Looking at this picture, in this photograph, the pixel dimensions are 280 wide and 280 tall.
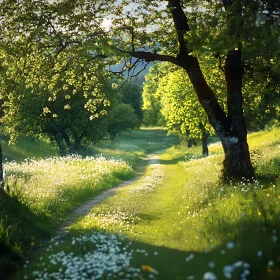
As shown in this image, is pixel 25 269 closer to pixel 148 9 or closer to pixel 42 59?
pixel 42 59

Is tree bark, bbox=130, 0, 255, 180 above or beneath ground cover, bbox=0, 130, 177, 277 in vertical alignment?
above

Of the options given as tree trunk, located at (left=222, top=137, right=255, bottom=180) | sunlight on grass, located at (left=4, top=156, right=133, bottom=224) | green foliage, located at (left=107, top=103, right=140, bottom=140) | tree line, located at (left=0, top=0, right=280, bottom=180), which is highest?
tree line, located at (left=0, top=0, right=280, bottom=180)

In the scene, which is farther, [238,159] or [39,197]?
[39,197]

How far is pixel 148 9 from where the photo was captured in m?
17.0

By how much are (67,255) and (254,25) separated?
7.68 metres

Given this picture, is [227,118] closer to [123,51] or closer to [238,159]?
[238,159]

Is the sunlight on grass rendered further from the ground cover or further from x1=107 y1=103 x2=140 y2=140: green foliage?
x1=107 y1=103 x2=140 y2=140: green foliage

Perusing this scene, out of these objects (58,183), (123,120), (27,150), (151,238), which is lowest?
(58,183)

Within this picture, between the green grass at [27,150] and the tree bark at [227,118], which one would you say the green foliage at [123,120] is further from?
the tree bark at [227,118]

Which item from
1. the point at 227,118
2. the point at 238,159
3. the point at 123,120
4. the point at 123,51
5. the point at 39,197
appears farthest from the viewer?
the point at 123,120

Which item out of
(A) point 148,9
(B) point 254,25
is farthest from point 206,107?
(B) point 254,25

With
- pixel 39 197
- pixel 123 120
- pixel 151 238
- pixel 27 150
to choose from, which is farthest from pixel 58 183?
pixel 123 120

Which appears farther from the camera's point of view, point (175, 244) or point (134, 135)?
point (134, 135)

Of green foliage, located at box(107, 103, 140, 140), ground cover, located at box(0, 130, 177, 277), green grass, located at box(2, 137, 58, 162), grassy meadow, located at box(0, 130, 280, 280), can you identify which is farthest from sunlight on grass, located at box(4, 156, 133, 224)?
green foliage, located at box(107, 103, 140, 140)
